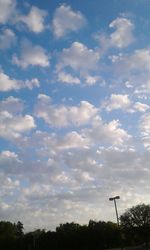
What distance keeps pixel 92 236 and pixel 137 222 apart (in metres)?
18.8

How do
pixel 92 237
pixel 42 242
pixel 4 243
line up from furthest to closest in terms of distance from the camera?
pixel 4 243 < pixel 42 242 < pixel 92 237

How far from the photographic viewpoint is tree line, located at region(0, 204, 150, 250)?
9631 centimetres

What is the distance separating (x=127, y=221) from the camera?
97375 mm

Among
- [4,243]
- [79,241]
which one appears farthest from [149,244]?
[4,243]

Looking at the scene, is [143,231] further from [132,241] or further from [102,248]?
[102,248]

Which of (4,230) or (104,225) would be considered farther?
(4,230)

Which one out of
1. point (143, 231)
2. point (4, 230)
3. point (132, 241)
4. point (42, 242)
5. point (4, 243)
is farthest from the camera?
point (4, 230)

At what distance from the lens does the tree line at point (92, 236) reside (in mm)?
96312

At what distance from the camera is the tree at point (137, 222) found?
94812mm

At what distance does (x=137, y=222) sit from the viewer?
96625 mm

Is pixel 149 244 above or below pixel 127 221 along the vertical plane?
below

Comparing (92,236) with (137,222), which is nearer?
(137,222)

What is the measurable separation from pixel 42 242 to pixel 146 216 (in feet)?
128

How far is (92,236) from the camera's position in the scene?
109625 mm
